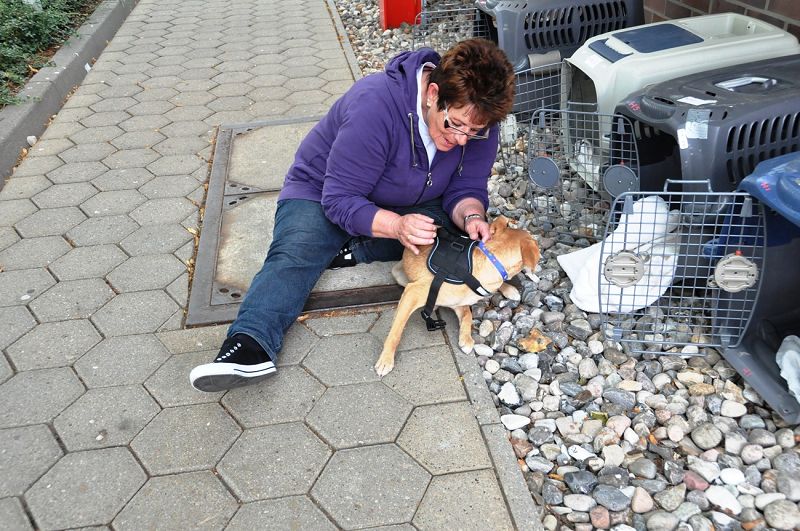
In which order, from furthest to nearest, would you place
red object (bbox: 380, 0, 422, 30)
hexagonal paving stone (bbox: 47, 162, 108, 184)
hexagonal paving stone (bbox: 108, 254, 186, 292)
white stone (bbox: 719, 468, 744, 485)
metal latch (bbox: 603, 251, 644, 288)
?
1. red object (bbox: 380, 0, 422, 30)
2. hexagonal paving stone (bbox: 47, 162, 108, 184)
3. hexagonal paving stone (bbox: 108, 254, 186, 292)
4. metal latch (bbox: 603, 251, 644, 288)
5. white stone (bbox: 719, 468, 744, 485)

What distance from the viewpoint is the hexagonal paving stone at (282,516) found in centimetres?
183

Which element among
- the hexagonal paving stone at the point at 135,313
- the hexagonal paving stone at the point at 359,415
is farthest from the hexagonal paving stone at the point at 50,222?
the hexagonal paving stone at the point at 359,415

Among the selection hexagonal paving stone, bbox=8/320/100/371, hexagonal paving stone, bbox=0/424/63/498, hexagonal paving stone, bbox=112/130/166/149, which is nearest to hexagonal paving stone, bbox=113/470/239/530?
hexagonal paving stone, bbox=0/424/63/498

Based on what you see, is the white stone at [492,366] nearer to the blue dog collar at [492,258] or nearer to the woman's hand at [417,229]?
the blue dog collar at [492,258]

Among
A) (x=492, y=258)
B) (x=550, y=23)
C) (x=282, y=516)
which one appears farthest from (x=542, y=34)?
(x=282, y=516)

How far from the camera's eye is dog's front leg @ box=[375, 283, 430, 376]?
234 cm

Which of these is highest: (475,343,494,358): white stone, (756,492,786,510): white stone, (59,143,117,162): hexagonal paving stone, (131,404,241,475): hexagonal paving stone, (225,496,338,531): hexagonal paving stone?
(59,143,117,162): hexagonal paving stone

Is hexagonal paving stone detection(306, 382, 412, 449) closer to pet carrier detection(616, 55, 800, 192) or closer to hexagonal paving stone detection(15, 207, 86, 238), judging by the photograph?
pet carrier detection(616, 55, 800, 192)

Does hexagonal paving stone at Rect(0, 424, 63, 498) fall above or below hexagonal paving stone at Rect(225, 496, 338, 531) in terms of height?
above

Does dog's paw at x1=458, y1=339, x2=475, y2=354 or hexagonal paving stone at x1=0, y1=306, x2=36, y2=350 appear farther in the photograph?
hexagonal paving stone at x1=0, y1=306, x2=36, y2=350

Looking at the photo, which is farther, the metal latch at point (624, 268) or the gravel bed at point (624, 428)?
the metal latch at point (624, 268)

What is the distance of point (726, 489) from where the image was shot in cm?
190

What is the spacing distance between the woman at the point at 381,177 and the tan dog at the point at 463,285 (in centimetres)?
10

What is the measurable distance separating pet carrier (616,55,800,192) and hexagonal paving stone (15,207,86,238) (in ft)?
9.25
